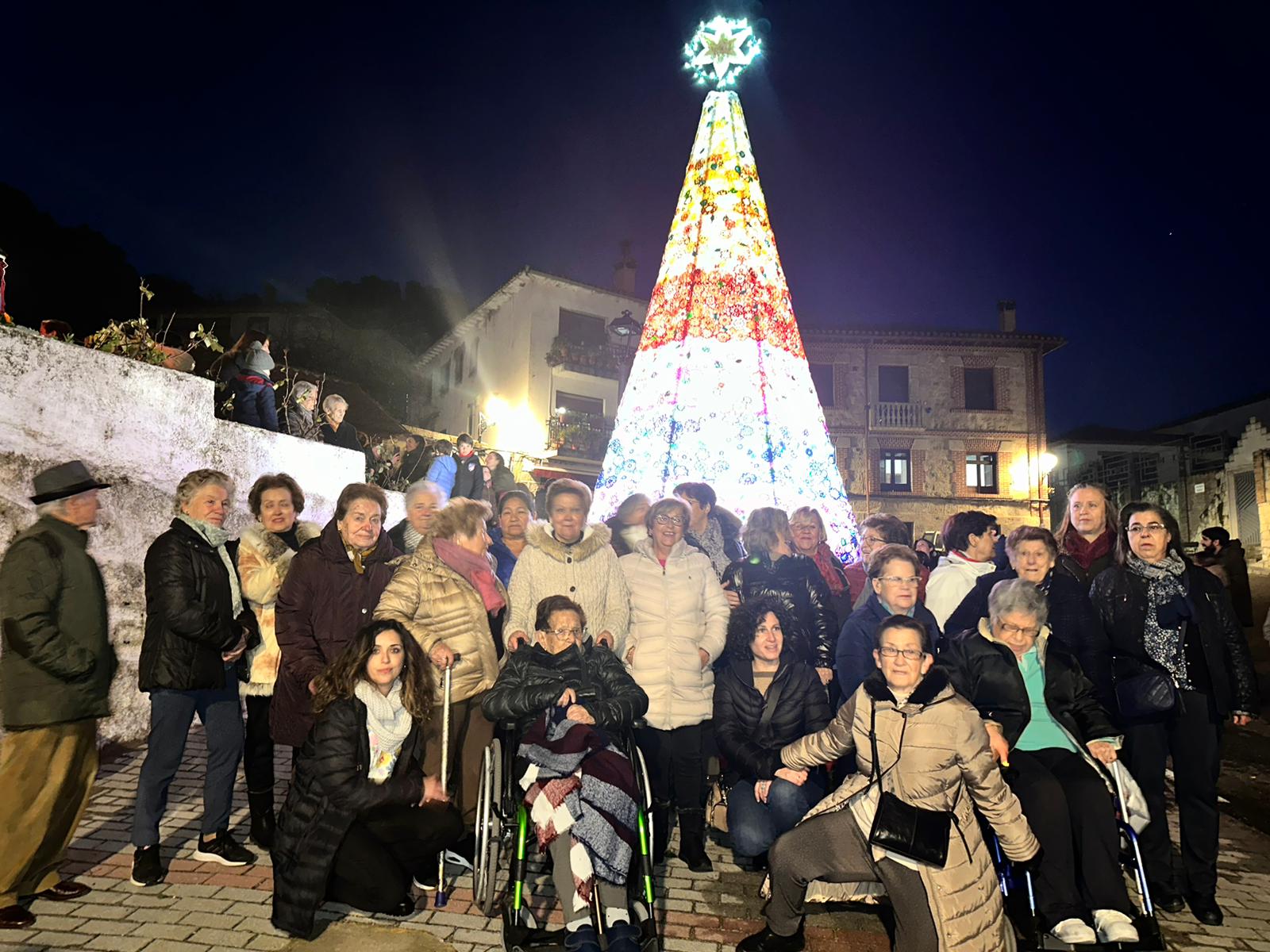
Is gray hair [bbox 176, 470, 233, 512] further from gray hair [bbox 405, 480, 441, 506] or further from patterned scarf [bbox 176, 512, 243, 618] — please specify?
gray hair [bbox 405, 480, 441, 506]

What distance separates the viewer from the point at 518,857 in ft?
10.9

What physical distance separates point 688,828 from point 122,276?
2693 centimetres

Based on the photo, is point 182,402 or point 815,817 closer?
point 815,817

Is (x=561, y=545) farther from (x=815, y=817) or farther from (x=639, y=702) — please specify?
(x=815, y=817)

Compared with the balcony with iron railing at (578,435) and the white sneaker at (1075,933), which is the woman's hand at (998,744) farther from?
the balcony with iron railing at (578,435)

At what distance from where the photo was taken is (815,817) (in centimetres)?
344

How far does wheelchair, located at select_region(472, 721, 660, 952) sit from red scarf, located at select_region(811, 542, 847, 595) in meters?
2.61

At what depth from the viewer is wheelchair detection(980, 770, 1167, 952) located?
337cm

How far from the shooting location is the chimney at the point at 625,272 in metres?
29.9

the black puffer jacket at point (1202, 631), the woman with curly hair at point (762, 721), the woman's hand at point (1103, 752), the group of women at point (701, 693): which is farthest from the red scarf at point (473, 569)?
the black puffer jacket at point (1202, 631)

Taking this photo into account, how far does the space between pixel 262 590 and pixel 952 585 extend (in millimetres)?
4196

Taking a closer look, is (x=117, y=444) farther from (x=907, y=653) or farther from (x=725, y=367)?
(x=907, y=653)

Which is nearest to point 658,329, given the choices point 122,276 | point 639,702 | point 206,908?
point 639,702

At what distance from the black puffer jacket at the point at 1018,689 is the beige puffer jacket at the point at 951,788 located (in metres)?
0.49
